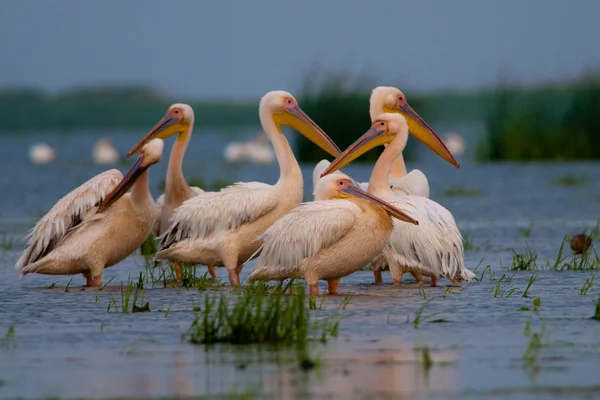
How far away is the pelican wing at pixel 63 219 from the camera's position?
27.6ft

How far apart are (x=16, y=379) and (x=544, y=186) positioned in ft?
47.6

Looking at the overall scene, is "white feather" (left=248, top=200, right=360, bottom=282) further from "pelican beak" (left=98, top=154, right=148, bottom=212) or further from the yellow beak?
the yellow beak

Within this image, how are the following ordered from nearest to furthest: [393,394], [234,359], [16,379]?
1. [393,394]
2. [16,379]
3. [234,359]

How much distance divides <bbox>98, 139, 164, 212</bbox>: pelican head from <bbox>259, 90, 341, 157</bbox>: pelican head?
88 cm

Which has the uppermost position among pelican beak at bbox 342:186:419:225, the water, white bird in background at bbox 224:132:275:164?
white bird in background at bbox 224:132:275:164

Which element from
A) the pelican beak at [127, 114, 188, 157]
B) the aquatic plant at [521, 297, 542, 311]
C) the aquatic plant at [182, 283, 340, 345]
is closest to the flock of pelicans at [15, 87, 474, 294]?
the pelican beak at [127, 114, 188, 157]

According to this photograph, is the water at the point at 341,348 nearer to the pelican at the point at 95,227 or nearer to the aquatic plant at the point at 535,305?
the aquatic plant at the point at 535,305

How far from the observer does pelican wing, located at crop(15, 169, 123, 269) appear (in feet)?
27.6

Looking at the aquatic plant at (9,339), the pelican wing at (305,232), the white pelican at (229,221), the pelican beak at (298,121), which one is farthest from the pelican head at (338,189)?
the aquatic plant at (9,339)

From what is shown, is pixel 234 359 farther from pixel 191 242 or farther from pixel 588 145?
pixel 588 145

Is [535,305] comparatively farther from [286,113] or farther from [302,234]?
[286,113]

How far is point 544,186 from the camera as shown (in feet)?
61.1

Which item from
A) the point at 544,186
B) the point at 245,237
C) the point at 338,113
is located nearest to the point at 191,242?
the point at 245,237

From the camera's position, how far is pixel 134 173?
8352mm
